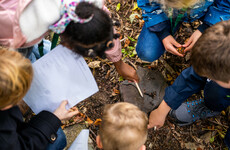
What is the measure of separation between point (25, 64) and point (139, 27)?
74.0 inches

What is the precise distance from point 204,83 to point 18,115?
1.64 metres

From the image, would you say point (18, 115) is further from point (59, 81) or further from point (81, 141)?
point (81, 141)

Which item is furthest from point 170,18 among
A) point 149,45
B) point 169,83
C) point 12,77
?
point 12,77

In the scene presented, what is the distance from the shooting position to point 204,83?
1.89 meters

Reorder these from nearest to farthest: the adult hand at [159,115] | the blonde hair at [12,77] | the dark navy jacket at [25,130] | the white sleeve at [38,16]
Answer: the blonde hair at [12,77] → the dark navy jacket at [25,130] → the white sleeve at [38,16] → the adult hand at [159,115]

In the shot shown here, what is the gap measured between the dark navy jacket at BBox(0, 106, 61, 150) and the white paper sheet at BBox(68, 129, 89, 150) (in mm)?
521

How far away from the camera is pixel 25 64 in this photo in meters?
1.22

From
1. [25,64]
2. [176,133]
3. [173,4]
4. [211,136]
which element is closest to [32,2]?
[25,64]

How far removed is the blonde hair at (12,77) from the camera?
43.2 inches

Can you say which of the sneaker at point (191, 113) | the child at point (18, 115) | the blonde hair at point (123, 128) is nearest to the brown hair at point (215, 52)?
the blonde hair at point (123, 128)

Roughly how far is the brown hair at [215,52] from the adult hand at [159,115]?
583 mm

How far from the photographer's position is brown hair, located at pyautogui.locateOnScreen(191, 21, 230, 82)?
4.15 ft

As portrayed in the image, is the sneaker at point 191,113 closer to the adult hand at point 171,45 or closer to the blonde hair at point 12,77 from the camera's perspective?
the adult hand at point 171,45

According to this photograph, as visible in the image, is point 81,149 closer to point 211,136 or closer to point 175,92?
point 175,92
